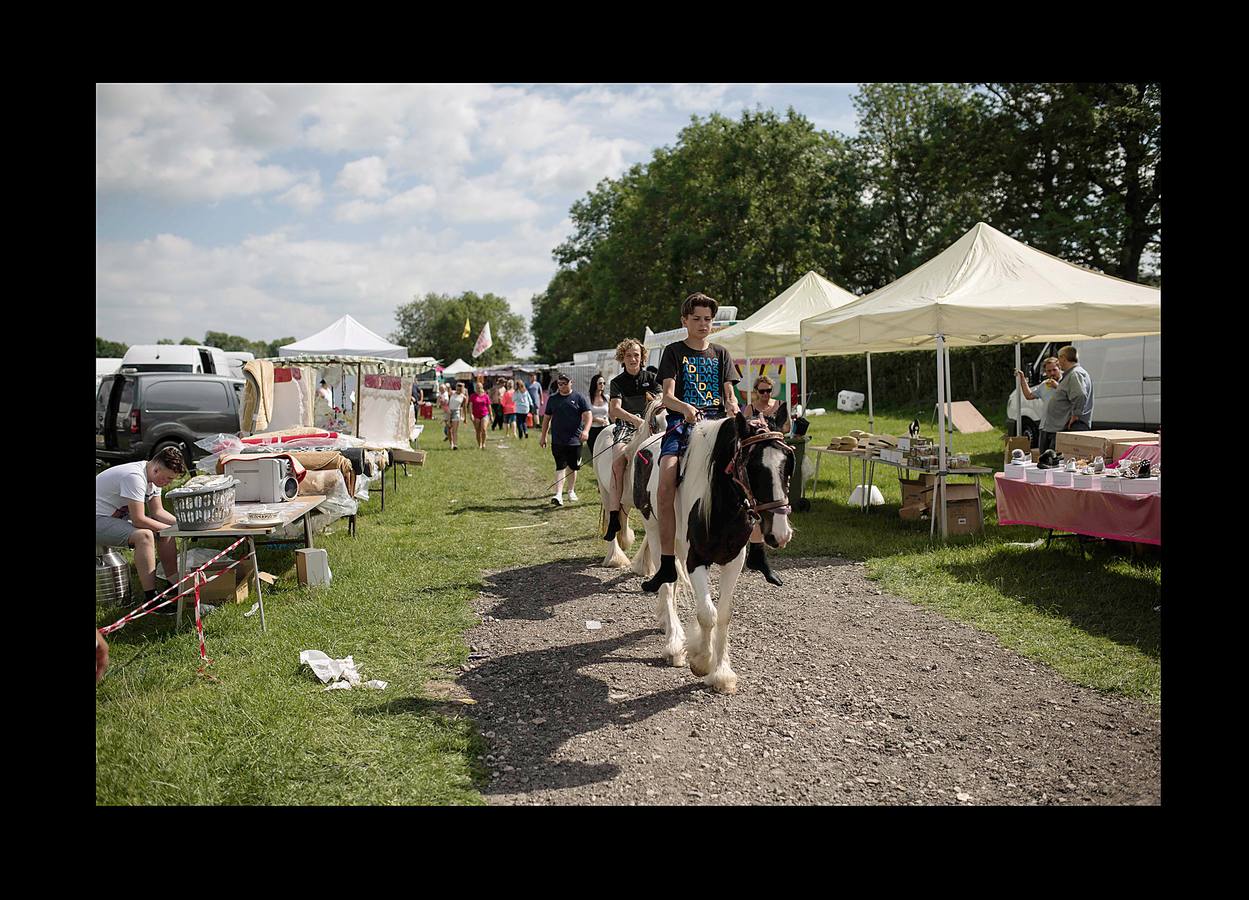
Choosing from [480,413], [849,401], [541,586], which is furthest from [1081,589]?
[849,401]

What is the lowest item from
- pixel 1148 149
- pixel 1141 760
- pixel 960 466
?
pixel 1141 760

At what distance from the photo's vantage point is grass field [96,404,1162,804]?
3.90 metres

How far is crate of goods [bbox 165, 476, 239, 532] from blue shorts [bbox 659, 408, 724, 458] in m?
3.56

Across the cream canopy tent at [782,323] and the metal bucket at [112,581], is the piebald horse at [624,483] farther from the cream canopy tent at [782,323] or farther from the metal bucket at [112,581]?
the cream canopy tent at [782,323]

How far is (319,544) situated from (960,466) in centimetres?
743

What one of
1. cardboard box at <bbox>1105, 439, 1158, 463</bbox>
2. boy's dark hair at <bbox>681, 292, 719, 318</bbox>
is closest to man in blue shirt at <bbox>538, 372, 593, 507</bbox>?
cardboard box at <bbox>1105, 439, 1158, 463</bbox>

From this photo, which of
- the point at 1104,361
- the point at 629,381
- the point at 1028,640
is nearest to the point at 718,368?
the point at 629,381

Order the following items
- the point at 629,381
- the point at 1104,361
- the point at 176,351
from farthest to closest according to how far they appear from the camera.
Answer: the point at 176,351
the point at 1104,361
the point at 629,381

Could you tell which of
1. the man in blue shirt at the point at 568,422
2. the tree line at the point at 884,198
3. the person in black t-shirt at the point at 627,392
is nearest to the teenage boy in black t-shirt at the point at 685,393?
the person in black t-shirt at the point at 627,392

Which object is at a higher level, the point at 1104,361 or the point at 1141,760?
the point at 1104,361

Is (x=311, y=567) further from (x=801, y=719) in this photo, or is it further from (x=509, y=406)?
(x=509, y=406)

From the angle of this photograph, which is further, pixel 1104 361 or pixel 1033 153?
pixel 1033 153

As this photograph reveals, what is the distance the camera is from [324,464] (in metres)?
9.63
